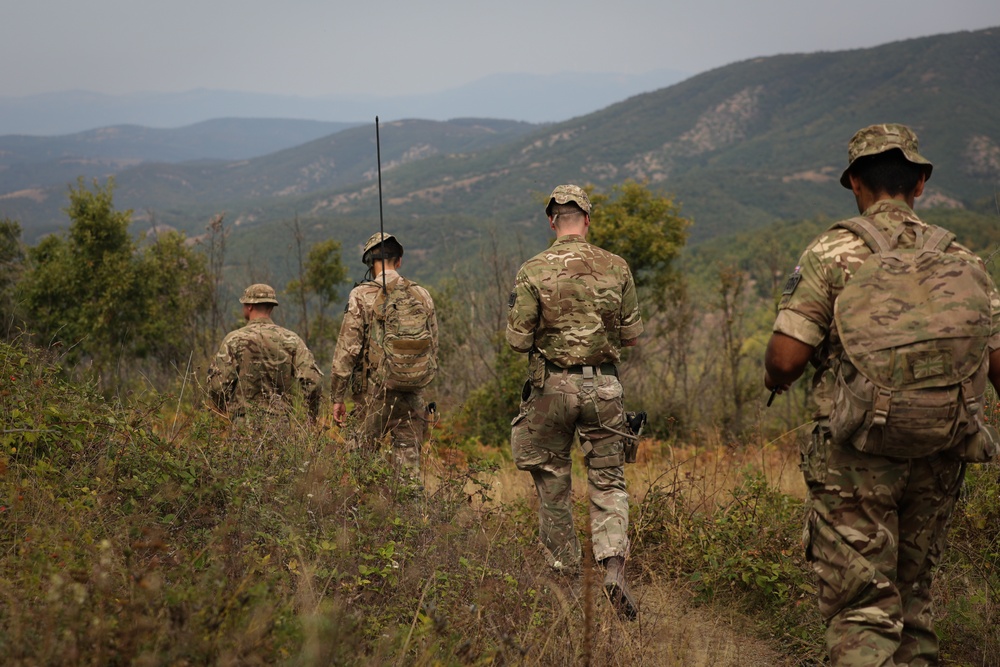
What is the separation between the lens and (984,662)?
2949 mm

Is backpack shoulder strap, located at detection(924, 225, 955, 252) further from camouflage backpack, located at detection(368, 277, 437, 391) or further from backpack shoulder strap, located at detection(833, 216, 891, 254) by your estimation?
camouflage backpack, located at detection(368, 277, 437, 391)

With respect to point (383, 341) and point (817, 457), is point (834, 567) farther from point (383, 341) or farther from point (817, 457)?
point (383, 341)

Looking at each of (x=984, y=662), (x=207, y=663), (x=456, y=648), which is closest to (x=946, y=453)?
(x=984, y=662)

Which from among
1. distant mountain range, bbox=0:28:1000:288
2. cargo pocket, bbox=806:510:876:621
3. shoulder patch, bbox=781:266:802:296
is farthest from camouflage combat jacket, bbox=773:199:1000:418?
distant mountain range, bbox=0:28:1000:288

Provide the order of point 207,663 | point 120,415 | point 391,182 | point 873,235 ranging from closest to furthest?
1. point 207,663
2. point 873,235
3. point 120,415
4. point 391,182

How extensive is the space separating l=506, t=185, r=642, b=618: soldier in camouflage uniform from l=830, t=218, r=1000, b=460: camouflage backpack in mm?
1563

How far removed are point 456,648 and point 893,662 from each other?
1.45 meters

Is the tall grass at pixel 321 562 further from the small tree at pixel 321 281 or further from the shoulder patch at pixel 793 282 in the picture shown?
the small tree at pixel 321 281

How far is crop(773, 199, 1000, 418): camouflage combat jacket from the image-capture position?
2553 mm

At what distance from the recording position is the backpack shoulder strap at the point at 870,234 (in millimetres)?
2510

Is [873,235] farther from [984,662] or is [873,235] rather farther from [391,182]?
[391,182]

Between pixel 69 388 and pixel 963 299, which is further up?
pixel 963 299

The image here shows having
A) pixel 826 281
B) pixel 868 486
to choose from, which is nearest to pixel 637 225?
pixel 826 281

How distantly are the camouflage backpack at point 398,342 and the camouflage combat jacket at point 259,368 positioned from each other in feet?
2.17
